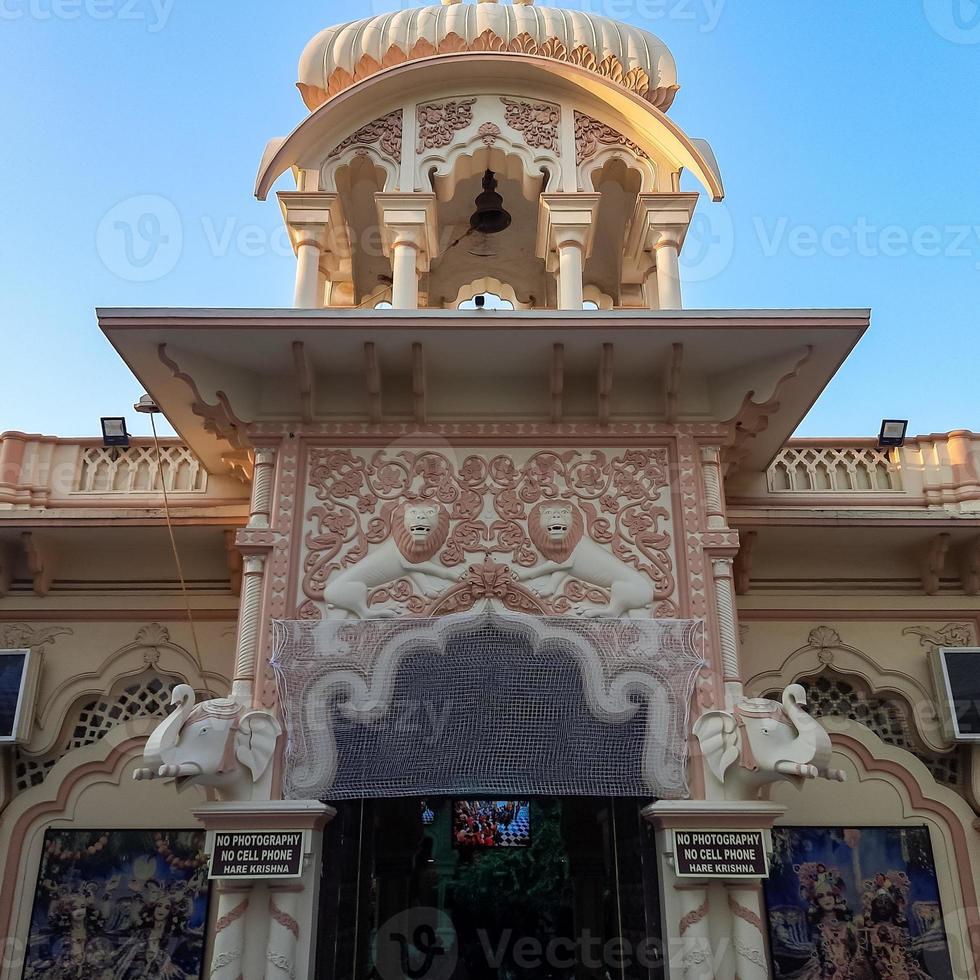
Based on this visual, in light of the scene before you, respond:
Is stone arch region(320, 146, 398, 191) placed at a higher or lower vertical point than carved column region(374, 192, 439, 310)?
higher

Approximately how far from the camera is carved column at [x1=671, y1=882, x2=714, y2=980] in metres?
5.39

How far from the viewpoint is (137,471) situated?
8.38 m

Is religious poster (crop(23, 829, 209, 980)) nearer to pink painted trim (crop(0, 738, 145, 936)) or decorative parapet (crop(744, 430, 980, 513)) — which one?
pink painted trim (crop(0, 738, 145, 936))

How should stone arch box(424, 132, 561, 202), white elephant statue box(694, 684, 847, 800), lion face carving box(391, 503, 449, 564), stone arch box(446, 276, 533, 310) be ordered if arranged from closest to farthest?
white elephant statue box(694, 684, 847, 800)
lion face carving box(391, 503, 449, 564)
stone arch box(424, 132, 561, 202)
stone arch box(446, 276, 533, 310)

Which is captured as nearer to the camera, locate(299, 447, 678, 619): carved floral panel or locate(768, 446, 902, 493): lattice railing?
locate(299, 447, 678, 619): carved floral panel

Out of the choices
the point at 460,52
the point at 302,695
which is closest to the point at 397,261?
the point at 460,52

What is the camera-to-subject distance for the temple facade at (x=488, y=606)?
19.0ft

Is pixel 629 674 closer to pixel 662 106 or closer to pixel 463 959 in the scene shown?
pixel 463 959

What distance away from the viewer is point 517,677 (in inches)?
238

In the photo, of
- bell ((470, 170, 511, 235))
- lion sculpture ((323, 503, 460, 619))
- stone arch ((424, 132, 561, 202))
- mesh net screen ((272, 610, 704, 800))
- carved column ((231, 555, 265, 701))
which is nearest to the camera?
mesh net screen ((272, 610, 704, 800))

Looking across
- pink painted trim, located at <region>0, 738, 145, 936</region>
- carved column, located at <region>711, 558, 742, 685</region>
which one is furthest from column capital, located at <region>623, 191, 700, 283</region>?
pink painted trim, located at <region>0, 738, 145, 936</region>

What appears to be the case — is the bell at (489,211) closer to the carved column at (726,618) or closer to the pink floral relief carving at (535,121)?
the pink floral relief carving at (535,121)

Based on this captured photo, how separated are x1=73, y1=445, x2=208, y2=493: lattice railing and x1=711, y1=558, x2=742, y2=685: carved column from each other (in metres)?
4.44

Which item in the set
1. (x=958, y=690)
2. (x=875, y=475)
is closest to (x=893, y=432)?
(x=875, y=475)
